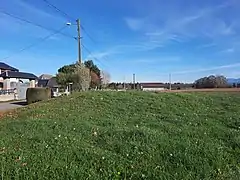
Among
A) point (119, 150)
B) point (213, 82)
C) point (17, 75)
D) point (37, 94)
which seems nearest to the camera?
point (119, 150)

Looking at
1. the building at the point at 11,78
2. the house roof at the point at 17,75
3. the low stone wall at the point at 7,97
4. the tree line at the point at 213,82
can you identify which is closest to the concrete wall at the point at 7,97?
the low stone wall at the point at 7,97

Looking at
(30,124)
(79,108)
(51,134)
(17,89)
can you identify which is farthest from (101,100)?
(17,89)

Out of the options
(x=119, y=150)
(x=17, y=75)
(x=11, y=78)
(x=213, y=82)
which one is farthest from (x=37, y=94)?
(x=213, y=82)

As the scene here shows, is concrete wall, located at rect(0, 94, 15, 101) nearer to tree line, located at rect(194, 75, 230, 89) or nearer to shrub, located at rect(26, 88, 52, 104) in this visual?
shrub, located at rect(26, 88, 52, 104)

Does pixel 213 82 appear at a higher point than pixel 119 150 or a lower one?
higher

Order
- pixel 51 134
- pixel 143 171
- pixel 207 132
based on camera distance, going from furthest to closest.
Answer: pixel 207 132 < pixel 51 134 < pixel 143 171

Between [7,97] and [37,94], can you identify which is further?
[7,97]

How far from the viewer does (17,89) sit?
41688mm

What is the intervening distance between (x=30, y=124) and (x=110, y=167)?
4580mm

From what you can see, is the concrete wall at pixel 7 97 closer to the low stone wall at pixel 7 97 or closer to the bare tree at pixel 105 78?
the low stone wall at pixel 7 97

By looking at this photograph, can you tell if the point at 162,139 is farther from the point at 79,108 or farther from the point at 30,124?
the point at 79,108

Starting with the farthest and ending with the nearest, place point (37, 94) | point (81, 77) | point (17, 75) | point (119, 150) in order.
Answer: point (17, 75), point (81, 77), point (37, 94), point (119, 150)

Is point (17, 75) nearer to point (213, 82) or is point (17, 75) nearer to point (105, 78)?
point (105, 78)

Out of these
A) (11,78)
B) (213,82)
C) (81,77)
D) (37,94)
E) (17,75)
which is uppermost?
(17,75)
